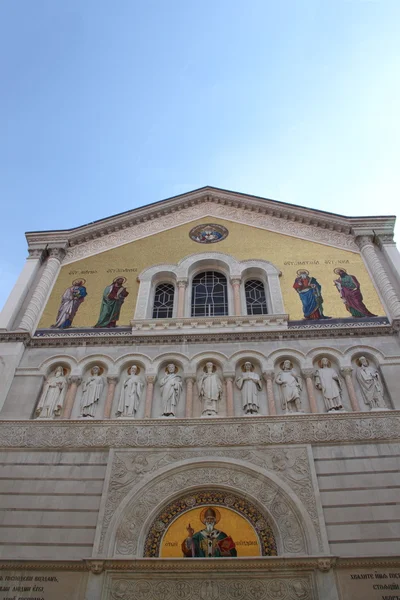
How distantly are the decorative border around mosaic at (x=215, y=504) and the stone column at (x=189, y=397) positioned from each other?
5.93 feet

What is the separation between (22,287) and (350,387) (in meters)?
9.60

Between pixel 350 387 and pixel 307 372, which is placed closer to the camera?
pixel 350 387

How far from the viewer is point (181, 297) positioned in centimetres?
1497

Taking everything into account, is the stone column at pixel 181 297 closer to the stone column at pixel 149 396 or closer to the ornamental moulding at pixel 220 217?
the stone column at pixel 149 396

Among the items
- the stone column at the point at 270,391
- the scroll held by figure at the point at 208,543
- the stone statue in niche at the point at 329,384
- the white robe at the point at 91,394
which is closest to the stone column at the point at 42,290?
the white robe at the point at 91,394

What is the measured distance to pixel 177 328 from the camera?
A: 45.2ft

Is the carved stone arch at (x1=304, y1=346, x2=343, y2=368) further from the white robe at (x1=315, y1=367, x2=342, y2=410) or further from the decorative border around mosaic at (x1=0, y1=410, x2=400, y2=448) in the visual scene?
the decorative border around mosaic at (x1=0, y1=410, x2=400, y2=448)

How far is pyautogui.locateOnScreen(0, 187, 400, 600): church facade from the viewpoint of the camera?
30.4 feet

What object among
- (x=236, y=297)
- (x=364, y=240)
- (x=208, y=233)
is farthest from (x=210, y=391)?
(x=364, y=240)

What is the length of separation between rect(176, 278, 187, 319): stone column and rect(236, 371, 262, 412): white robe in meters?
2.74

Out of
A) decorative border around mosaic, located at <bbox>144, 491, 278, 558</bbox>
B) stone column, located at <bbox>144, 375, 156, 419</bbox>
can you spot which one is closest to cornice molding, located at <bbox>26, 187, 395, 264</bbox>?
stone column, located at <bbox>144, 375, 156, 419</bbox>

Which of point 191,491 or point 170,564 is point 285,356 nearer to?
point 191,491

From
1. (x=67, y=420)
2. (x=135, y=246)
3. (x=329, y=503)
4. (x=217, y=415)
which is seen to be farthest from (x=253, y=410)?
(x=135, y=246)

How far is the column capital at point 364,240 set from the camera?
1606 centimetres
